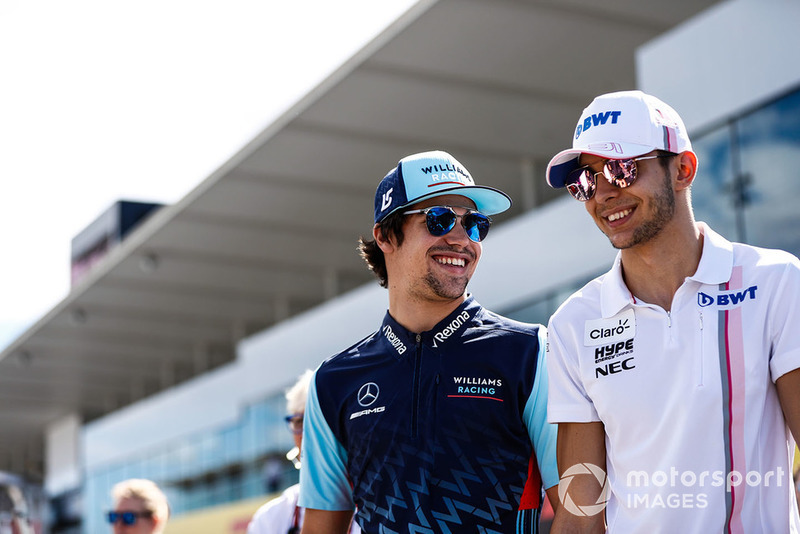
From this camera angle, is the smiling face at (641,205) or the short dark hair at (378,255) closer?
the smiling face at (641,205)

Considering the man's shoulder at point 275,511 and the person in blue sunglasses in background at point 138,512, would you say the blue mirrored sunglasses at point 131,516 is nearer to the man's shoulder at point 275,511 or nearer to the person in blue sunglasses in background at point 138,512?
the person in blue sunglasses in background at point 138,512

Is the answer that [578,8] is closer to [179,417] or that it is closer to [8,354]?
[179,417]

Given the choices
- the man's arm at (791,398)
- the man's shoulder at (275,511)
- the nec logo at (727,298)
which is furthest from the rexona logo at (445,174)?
the man's shoulder at (275,511)

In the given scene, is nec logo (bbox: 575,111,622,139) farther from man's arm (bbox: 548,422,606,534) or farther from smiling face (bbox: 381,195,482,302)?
man's arm (bbox: 548,422,606,534)

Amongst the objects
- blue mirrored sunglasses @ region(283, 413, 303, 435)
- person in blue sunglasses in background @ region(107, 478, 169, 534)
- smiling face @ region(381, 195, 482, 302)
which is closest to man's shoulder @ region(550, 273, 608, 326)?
smiling face @ region(381, 195, 482, 302)

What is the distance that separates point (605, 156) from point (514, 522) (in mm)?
1103

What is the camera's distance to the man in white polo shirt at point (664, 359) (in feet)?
9.20

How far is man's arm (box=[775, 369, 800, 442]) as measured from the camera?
9.07 ft

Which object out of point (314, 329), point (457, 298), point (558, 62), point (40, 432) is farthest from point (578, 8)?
point (40, 432)

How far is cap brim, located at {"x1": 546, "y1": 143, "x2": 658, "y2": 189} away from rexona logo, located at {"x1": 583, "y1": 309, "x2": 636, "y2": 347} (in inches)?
15.7

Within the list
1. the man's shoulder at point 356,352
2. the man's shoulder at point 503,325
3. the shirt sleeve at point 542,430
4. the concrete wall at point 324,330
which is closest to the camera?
the shirt sleeve at point 542,430

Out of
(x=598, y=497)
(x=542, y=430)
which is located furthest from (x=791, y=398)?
(x=542, y=430)

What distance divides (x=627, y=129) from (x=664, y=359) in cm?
61

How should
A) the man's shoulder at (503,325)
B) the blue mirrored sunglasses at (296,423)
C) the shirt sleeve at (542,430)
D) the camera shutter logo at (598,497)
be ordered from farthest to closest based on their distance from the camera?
the blue mirrored sunglasses at (296,423)
the man's shoulder at (503,325)
the shirt sleeve at (542,430)
the camera shutter logo at (598,497)
